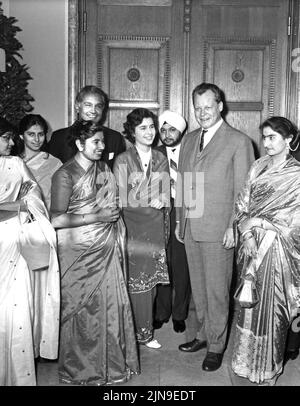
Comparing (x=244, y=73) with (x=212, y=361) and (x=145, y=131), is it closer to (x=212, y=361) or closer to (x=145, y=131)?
(x=145, y=131)

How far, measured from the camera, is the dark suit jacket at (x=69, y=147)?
3338 millimetres

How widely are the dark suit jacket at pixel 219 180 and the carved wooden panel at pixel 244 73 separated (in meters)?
1.34

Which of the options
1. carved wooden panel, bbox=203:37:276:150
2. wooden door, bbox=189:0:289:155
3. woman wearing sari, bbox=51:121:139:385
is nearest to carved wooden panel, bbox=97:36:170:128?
wooden door, bbox=189:0:289:155

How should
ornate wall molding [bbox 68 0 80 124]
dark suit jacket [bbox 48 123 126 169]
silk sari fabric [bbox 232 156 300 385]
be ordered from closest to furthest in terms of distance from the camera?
silk sari fabric [bbox 232 156 300 385], dark suit jacket [bbox 48 123 126 169], ornate wall molding [bbox 68 0 80 124]

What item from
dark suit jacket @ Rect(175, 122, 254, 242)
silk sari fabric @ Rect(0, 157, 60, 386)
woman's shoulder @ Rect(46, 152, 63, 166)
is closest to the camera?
Answer: silk sari fabric @ Rect(0, 157, 60, 386)

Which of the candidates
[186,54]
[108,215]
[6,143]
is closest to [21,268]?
[108,215]

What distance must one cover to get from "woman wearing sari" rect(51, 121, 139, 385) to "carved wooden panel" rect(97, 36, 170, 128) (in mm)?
1498

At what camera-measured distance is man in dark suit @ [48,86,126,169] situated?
323 cm

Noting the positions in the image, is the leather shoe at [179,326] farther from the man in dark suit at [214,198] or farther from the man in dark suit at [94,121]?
the man in dark suit at [94,121]

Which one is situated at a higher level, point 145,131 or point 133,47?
point 133,47

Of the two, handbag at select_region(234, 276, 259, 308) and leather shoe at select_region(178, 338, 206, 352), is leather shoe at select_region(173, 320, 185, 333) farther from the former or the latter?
handbag at select_region(234, 276, 259, 308)

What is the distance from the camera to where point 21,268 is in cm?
247

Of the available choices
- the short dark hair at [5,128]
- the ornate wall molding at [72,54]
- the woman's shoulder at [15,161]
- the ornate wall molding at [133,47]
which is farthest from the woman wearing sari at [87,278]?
the ornate wall molding at [133,47]

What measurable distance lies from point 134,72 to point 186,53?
0.43m
